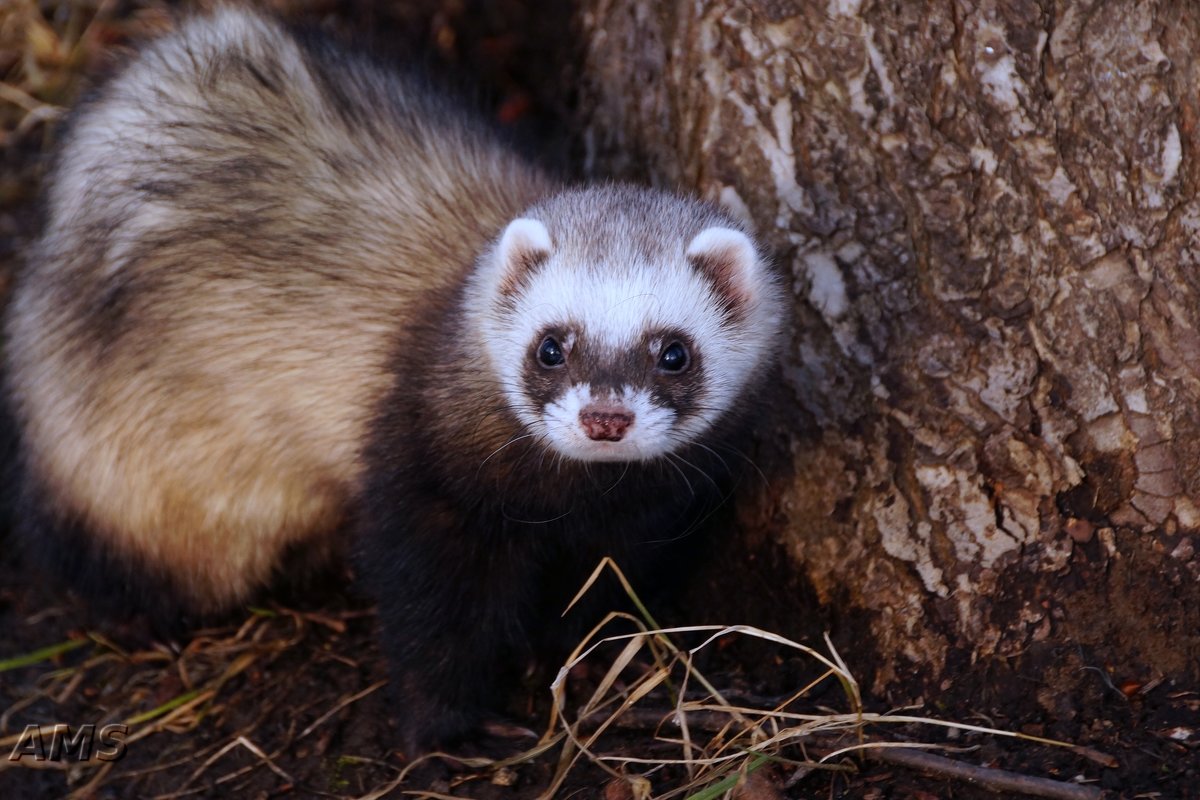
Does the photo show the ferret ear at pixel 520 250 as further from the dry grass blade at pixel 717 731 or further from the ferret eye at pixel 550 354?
the dry grass blade at pixel 717 731

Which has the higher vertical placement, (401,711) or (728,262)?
(728,262)

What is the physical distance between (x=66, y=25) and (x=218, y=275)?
8.68 ft

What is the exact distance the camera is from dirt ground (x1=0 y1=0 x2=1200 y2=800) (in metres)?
2.57

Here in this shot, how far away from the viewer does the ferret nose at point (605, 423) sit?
2.33 m

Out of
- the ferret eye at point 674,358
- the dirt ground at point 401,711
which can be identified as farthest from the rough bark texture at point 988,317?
the ferret eye at point 674,358

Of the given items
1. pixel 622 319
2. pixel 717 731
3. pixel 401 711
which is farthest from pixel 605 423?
pixel 401 711

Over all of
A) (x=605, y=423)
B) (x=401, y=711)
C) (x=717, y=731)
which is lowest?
(x=401, y=711)

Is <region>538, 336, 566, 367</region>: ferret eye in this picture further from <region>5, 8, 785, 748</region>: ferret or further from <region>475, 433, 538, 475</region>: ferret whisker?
<region>475, 433, 538, 475</region>: ferret whisker

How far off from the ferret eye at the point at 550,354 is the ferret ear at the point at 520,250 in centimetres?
17

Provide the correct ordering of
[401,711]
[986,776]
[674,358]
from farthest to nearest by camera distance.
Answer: [401,711], [674,358], [986,776]

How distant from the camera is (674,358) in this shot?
258 cm

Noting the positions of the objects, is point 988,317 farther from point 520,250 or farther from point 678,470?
point 520,250

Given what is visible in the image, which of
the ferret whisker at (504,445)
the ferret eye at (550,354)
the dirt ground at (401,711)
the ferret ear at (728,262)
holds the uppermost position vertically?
the ferret ear at (728,262)

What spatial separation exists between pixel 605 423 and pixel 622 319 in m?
0.27
